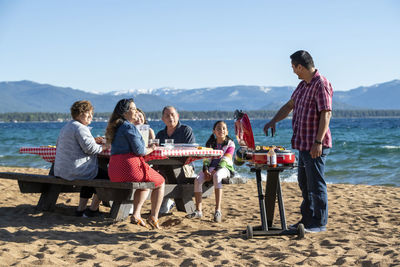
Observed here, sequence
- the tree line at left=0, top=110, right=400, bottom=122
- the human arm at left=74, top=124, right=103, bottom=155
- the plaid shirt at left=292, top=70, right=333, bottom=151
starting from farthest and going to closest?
the tree line at left=0, top=110, right=400, bottom=122 < the human arm at left=74, top=124, right=103, bottom=155 < the plaid shirt at left=292, top=70, right=333, bottom=151

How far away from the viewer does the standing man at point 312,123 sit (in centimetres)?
448

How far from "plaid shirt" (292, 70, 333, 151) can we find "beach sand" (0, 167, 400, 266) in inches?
34.9

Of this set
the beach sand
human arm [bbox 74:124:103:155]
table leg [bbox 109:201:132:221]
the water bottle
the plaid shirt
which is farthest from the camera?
table leg [bbox 109:201:132:221]

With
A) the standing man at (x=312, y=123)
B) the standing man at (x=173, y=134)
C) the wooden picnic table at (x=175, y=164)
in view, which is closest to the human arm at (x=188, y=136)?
the standing man at (x=173, y=134)

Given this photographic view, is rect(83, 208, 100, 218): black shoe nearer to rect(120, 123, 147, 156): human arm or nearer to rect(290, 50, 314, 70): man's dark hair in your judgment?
rect(120, 123, 147, 156): human arm

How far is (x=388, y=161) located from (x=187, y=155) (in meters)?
12.9

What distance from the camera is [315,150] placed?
445 centimetres

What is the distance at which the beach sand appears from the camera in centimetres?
393

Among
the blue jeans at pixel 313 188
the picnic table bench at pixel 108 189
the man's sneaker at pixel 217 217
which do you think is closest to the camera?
the blue jeans at pixel 313 188

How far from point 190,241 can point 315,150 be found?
1.37 m

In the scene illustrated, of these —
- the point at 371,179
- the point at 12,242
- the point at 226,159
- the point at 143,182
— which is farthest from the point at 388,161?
the point at 12,242

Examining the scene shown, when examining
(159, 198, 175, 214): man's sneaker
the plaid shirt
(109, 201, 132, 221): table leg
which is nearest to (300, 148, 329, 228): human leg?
the plaid shirt

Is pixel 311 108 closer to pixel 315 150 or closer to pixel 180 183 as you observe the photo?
pixel 315 150

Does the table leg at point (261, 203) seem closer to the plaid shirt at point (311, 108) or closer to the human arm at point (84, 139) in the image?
the plaid shirt at point (311, 108)
